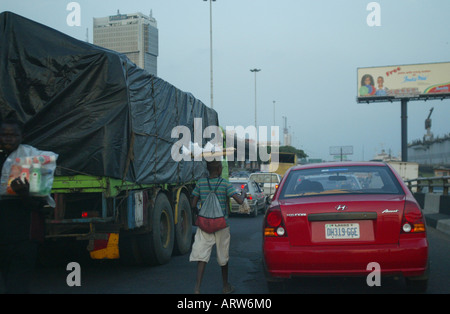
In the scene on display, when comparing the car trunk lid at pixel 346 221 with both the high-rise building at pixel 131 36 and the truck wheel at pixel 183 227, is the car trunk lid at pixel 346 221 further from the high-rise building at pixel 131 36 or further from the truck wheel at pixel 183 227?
the high-rise building at pixel 131 36

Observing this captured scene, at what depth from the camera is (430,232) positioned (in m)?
12.5

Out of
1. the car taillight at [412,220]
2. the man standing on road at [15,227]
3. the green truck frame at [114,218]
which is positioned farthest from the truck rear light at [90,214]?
the car taillight at [412,220]

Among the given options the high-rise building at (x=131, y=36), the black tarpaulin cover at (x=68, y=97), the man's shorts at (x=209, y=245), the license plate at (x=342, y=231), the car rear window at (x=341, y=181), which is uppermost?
the high-rise building at (x=131, y=36)

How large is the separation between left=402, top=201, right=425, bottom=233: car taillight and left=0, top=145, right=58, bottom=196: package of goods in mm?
3351

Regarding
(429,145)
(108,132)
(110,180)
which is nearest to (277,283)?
(110,180)

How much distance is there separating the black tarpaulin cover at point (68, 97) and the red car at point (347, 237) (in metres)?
2.30

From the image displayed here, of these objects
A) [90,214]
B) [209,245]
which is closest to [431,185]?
[209,245]

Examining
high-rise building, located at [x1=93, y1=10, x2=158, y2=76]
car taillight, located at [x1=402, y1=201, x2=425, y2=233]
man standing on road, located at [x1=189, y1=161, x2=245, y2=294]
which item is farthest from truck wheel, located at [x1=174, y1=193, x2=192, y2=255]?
high-rise building, located at [x1=93, y1=10, x2=158, y2=76]

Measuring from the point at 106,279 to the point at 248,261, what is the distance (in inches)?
98.2

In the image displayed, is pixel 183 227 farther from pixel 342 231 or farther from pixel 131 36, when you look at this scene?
pixel 131 36

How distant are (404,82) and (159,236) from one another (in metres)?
56.4

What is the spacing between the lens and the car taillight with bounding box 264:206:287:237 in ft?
17.9

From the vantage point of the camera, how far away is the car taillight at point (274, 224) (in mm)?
5441

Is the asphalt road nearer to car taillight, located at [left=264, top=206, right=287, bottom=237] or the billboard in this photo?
car taillight, located at [left=264, top=206, right=287, bottom=237]
